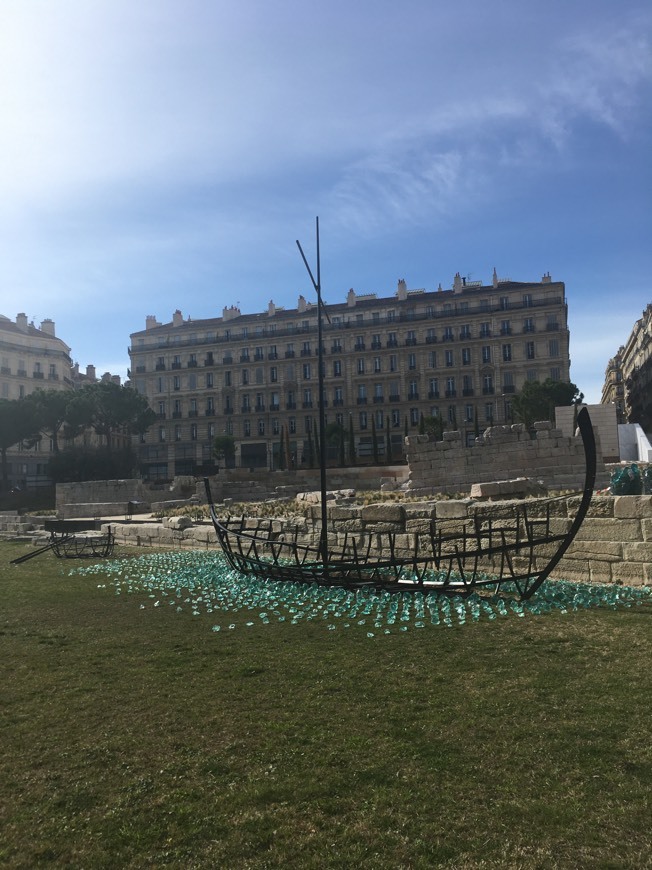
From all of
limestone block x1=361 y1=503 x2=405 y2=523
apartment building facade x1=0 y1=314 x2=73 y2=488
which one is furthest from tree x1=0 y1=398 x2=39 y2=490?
limestone block x1=361 y1=503 x2=405 y2=523

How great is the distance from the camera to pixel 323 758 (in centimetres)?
379

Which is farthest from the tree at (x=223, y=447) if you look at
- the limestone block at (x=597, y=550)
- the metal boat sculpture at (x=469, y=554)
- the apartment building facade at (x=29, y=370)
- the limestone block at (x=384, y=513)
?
the limestone block at (x=597, y=550)

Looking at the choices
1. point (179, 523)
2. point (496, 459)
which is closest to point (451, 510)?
point (179, 523)

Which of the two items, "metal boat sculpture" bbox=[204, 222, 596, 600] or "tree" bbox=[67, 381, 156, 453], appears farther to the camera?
"tree" bbox=[67, 381, 156, 453]

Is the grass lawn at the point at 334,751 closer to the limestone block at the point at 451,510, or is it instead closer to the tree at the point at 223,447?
the limestone block at the point at 451,510

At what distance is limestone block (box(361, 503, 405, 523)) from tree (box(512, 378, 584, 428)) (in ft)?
158

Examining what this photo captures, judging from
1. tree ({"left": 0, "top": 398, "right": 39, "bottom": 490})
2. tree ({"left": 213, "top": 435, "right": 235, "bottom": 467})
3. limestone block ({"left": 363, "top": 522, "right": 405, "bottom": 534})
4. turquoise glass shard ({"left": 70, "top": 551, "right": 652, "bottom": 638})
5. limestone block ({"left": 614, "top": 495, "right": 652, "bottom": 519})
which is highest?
tree ({"left": 0, "top": 398, "right": 39, "bottom": 490})

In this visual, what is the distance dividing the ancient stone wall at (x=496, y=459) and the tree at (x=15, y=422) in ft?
158

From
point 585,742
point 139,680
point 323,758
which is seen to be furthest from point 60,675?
point 585,742

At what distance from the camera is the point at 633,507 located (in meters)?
9.00

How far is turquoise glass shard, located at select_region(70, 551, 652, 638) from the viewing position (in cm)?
763

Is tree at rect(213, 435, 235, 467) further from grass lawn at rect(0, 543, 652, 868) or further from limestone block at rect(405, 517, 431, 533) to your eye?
grass lawn at rect(0, 543, 652, 868)

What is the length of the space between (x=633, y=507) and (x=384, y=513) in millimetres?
4607

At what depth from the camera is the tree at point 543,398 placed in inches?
2270
